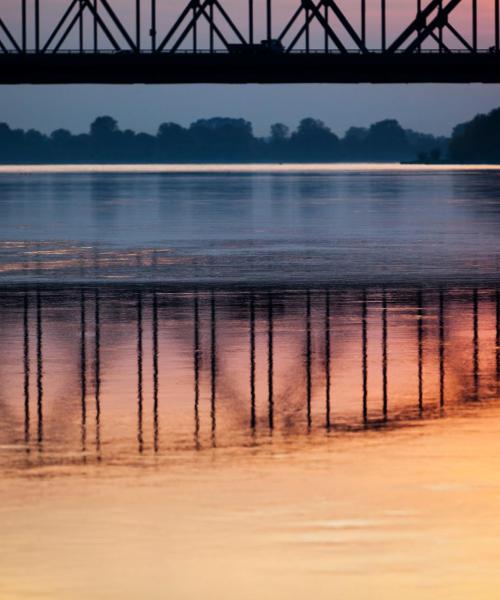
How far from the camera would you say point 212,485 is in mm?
13617

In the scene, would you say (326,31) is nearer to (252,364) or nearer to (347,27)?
(347,27)

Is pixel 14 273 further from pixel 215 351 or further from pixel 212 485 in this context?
pixel 212 485

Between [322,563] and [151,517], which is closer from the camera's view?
[322,563]

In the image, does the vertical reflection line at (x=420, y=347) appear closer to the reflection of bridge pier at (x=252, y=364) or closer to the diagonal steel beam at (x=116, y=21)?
the reflection of bridge pier at (x=252, y=364)

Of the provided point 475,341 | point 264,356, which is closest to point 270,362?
point 264,356

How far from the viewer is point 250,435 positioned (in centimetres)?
1616

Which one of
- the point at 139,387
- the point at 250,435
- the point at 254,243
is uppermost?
the point at 254,243

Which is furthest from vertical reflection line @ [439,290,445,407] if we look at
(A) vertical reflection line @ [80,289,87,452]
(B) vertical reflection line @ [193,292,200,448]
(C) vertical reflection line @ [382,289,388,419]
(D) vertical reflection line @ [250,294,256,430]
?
(A) vertical reflection line @ [80,289,87,452]

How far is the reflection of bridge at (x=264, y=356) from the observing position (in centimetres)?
1742

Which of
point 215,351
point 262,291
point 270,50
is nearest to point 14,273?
point 262,291

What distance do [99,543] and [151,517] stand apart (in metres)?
0.87

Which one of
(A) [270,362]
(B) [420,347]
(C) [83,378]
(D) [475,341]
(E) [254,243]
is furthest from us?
(E) [254,243]

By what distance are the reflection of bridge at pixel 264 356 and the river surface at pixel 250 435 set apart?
0.18 feet

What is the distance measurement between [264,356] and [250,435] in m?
6.32
